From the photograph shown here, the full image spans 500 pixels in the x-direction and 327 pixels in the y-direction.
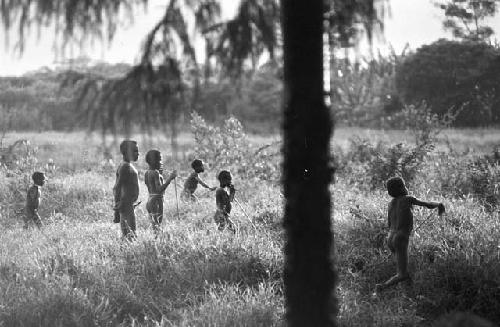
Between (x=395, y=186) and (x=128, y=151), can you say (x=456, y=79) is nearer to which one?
(x=128, y=151)

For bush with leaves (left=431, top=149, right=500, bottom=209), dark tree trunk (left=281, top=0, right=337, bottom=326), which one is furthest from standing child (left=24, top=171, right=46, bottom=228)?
dark tree trunk (left=281, top=0, right=337, bottom=326)

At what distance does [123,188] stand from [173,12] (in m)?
4.21

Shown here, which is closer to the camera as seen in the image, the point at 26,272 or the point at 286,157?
the point at 286,157

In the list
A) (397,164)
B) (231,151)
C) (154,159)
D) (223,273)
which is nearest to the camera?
(223,273)

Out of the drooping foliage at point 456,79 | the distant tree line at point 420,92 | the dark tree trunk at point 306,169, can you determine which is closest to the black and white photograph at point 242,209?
the dark tree trunk at point 306,169

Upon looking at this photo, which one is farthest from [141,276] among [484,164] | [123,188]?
[484,164]

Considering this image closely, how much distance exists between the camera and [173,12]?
3.24 meters

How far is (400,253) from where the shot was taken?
523 cm

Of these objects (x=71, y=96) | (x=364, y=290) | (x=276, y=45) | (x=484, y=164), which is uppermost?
(x=276, y=45)

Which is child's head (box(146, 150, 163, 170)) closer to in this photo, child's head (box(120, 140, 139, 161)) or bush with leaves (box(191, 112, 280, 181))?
child's head (box(120, 140, 139, 161))

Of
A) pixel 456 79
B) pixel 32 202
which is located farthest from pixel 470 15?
pixel 32 202

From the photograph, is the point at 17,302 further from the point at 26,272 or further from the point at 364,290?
the point at 364,290

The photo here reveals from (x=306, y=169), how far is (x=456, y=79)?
2471 centimetres

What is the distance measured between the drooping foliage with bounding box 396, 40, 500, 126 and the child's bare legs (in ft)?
61.7
